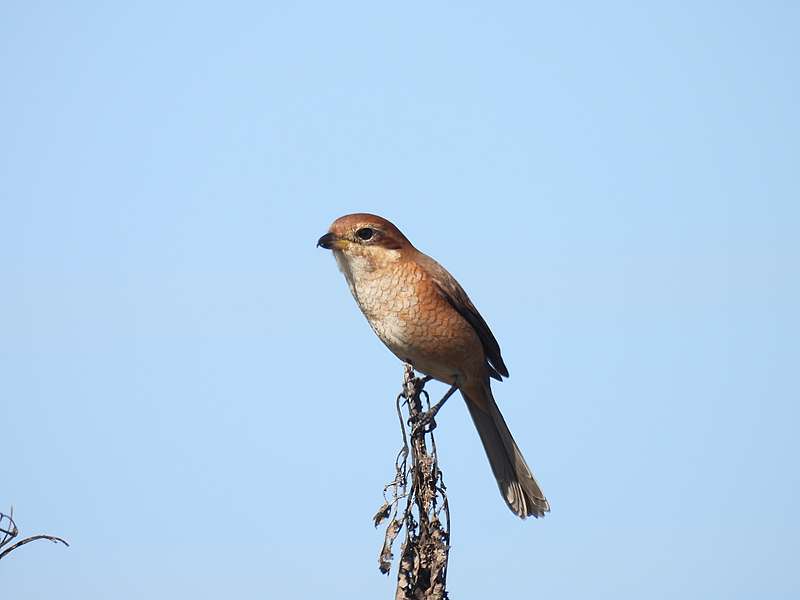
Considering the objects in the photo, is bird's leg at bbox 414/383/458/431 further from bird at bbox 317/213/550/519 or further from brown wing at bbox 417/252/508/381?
brown wing at bbox 417/252/508/381

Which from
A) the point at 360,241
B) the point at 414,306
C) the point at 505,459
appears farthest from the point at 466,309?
the point at 505,459

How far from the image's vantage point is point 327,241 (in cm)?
683

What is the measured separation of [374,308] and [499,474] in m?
1.59

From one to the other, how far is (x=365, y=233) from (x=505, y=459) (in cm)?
194

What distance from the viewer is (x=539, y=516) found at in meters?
7.35

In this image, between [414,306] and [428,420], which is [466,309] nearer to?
[414,306]

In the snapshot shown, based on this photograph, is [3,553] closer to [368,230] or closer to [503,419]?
[368,230]

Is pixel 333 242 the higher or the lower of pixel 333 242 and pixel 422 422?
the higher

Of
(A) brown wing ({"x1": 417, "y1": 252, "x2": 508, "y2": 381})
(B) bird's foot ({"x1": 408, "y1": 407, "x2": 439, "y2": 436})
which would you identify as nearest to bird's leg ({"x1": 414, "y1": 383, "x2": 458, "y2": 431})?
(B) bird's foot ({"x1": 408, "y1": 407, "x2": 439, "y2": 436})

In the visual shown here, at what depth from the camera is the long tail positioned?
290 inches

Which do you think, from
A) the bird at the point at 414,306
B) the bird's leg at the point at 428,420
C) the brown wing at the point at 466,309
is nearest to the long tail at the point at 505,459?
the bird at the point at 414,306

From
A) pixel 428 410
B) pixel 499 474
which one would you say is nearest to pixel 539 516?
pixel 499 474

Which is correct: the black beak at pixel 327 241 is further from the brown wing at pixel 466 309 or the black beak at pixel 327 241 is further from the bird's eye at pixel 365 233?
the brown wing at pixel 466 309

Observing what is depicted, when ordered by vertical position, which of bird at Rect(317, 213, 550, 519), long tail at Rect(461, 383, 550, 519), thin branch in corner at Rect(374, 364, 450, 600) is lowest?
thin branch in corner at Rect(374, 364, 450, 600)
